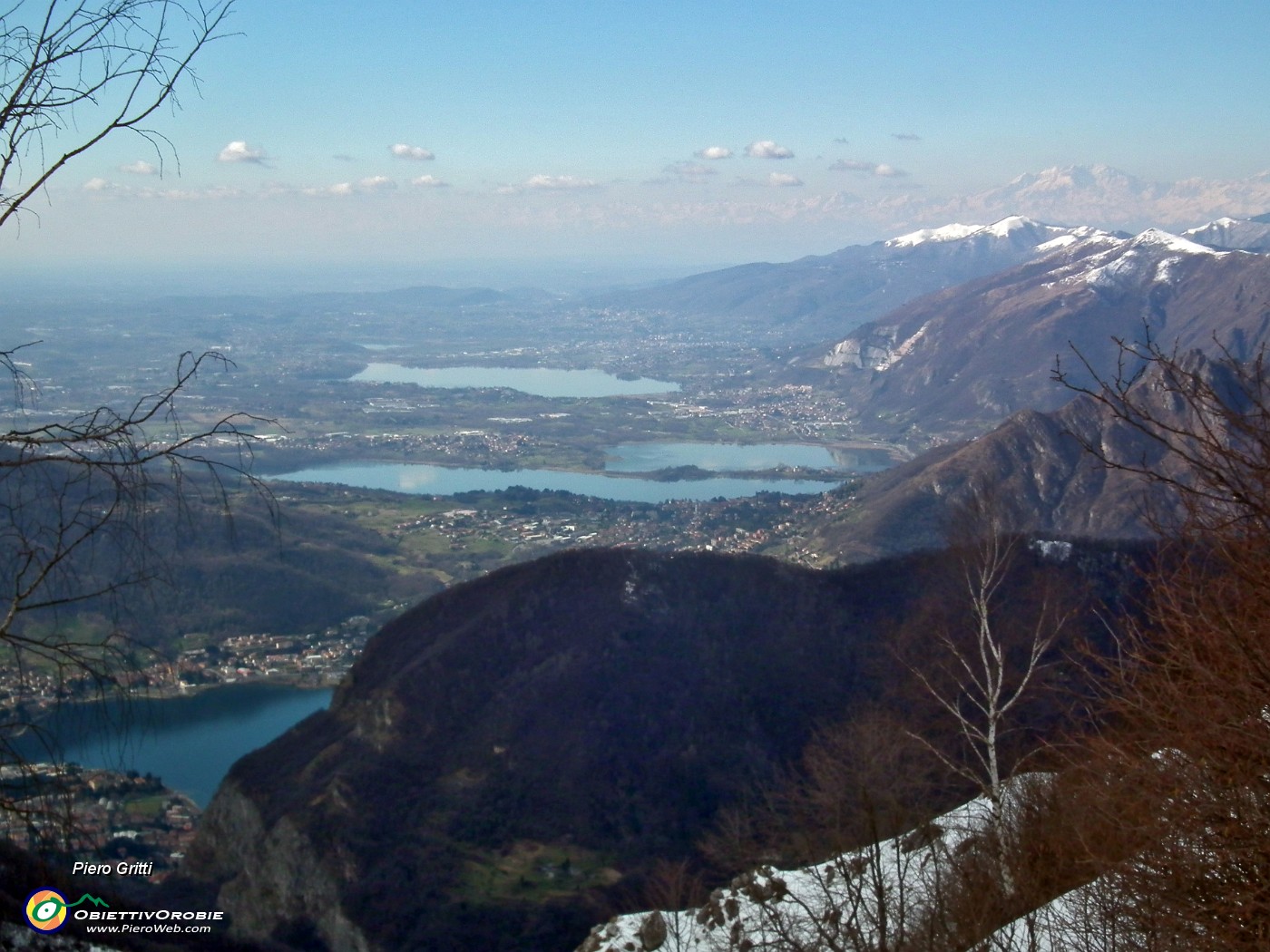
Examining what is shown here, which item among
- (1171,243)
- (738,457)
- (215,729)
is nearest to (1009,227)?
(1171,243)

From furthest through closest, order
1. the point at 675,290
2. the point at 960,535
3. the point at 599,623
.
Answer: the point at 675,290 → the point at 599,623 → the point at 960,535

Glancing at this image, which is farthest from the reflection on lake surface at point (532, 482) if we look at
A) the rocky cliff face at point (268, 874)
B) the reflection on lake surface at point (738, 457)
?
the rocky cliff face at point (268, 874)

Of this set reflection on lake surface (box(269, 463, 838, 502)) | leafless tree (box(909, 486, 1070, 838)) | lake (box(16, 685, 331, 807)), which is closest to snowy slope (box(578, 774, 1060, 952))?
leafless tree (box(909, 486, 1070, 838))

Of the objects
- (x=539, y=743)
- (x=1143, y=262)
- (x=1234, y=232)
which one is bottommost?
(x=539, y=743)

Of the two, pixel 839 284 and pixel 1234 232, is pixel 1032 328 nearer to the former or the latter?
pixel 839 284

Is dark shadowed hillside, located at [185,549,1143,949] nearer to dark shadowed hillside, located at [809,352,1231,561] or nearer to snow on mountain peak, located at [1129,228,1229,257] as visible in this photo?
dark shadowed hillside, located at [809,352,1231,561]

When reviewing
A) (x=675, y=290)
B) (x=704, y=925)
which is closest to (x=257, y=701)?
(x=704, y=925)

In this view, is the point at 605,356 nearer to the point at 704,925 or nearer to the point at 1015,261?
the point at 1015,261
